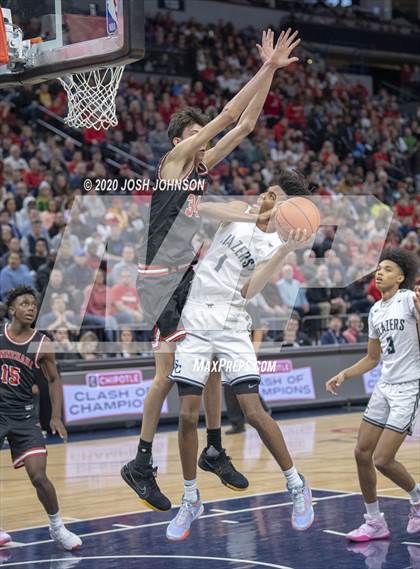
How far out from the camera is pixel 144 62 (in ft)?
68.8

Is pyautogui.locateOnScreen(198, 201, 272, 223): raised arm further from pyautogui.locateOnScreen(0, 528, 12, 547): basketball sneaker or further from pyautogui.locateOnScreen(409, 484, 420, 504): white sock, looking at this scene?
pyautogui.locateOnScreen(0, 528, 12, 547): basketball sneaker

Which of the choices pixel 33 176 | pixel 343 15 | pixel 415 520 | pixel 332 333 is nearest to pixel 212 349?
pixel 415 520

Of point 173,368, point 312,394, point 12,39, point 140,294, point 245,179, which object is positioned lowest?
point 312,394

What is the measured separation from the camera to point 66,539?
777 centimetres

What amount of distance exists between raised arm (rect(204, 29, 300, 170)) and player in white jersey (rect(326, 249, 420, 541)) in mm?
1735

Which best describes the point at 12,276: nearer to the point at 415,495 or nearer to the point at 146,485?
the point at 415,495

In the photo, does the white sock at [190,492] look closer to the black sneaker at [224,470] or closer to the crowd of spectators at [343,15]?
the black sneaker at [224,470]

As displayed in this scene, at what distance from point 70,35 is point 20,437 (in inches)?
119

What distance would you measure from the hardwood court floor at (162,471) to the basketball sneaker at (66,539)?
1.03 metres

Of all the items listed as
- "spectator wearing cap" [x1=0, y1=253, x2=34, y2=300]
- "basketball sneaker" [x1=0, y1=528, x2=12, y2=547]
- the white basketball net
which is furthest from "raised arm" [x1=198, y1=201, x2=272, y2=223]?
"spectator wearing cap" [x1=0, y1=253, x2=34, y2=300]

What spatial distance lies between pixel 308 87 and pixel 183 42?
3.00 metres

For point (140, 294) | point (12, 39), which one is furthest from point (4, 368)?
point (12, 39)

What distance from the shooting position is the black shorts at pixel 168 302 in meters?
6.45

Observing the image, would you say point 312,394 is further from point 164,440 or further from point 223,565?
point 223,565
